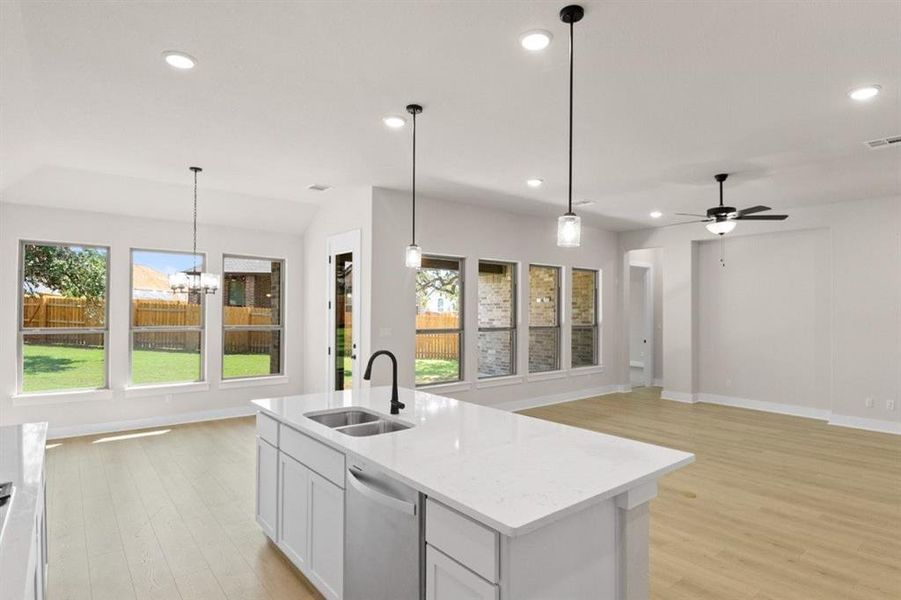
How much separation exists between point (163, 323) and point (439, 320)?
3529mm

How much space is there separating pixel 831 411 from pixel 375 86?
692 cm

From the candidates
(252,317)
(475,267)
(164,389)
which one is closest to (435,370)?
(475,267)

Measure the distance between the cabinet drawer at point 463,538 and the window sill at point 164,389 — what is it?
5.60 meters

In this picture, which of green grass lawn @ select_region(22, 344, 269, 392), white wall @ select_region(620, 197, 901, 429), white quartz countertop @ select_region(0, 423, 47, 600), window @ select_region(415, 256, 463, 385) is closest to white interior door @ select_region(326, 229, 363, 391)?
window @ select_region(415, 256, 463, 385)

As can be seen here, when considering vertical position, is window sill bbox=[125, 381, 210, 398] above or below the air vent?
below

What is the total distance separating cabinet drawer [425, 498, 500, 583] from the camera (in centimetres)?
147

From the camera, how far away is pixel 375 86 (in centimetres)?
307

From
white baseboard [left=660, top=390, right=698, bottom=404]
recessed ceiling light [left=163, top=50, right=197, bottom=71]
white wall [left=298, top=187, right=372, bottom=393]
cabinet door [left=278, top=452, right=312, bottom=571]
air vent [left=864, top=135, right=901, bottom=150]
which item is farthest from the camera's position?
white baseboard [left=660, top=390, right=698, bottom=404]

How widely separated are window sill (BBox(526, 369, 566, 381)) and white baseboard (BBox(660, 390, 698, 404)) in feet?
5.83

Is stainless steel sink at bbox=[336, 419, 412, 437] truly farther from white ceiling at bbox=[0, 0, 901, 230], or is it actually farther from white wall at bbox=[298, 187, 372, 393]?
white wall at bbox=[298, 187, 372, 393]

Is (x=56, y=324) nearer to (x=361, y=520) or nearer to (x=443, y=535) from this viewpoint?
(x=361, y=520)

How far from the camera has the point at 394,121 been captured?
363cm

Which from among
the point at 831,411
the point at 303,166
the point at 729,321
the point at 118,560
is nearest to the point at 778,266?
the point at 729,321

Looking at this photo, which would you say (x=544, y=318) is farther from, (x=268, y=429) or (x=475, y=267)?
(x=268, y=429)
